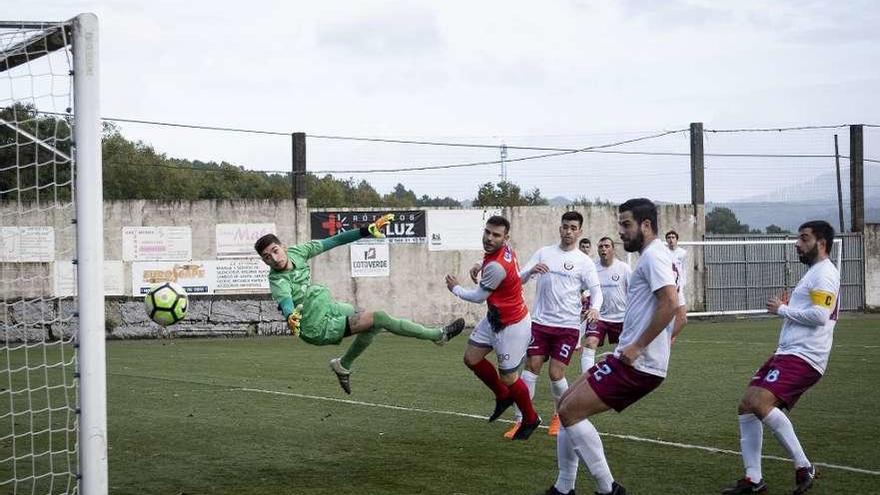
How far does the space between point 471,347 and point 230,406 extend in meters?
3.69

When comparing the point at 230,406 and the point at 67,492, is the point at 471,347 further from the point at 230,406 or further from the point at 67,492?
the point at 67,492

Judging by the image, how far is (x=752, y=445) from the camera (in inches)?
348

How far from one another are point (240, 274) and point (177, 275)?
1.49 metres

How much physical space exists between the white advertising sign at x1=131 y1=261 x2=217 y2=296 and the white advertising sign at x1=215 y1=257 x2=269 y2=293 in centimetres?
18

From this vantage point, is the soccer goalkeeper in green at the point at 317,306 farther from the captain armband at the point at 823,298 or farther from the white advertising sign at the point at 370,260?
the white advertising sign at the point at 370,260

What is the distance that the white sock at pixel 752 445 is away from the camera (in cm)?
875

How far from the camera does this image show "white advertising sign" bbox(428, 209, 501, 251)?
2861cm

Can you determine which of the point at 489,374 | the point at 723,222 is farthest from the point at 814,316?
the point at 723,222

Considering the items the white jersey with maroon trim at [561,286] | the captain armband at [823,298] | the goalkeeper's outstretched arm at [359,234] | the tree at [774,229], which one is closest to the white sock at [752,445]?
the captain armband at [823,298]

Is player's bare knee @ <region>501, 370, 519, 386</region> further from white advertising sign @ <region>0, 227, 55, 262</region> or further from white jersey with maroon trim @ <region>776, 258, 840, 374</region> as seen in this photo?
white advertising sign @ <region>0, 227, 55, 262</region>

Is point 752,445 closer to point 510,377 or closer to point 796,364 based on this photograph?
point 796,364

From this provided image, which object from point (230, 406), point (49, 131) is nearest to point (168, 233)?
point (230, 406)

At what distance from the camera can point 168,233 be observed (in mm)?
26672

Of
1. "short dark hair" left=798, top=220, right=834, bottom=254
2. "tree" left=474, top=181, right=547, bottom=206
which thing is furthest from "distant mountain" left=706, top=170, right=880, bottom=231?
"short dark hair" left=798, top=220, right=834, bottom=254
